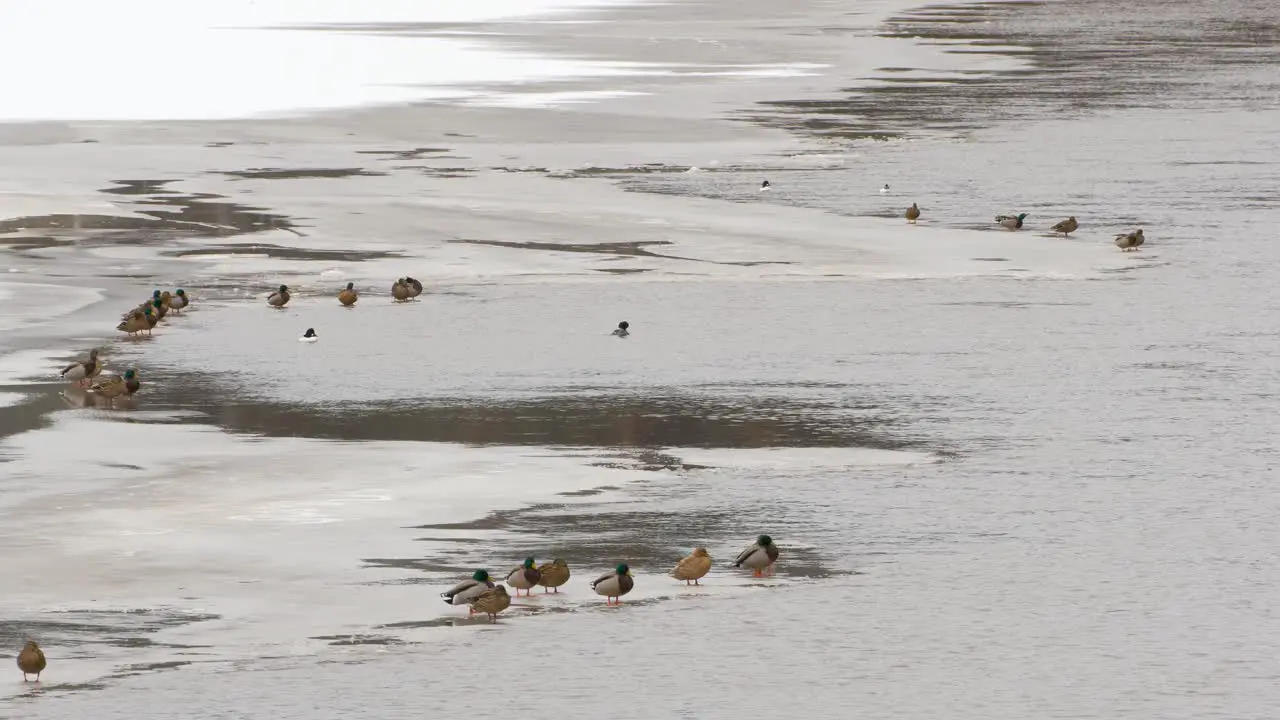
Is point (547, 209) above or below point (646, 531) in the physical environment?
above

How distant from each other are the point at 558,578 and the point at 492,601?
54 centimetres

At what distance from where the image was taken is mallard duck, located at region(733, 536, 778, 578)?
1273cm

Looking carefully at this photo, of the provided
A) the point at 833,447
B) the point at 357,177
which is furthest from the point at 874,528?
the point at 357,177

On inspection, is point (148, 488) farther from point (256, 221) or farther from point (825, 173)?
point (825, 173)

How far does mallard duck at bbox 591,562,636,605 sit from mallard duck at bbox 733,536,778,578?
78 cm

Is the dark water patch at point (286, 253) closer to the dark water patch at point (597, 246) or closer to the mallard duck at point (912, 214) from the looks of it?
the dark water patch at point (597, 246)

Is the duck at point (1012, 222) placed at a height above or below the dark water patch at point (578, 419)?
above

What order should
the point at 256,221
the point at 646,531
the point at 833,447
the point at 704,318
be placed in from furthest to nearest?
the point at 256,221 < the point at 704,318 < the point at 833,447 < the point at 646,531

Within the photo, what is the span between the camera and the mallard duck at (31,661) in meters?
10.7

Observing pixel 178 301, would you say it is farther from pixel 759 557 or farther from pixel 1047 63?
pixel 1047 63

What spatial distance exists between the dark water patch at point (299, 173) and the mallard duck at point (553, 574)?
20084 millimetres

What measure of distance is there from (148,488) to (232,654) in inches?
144

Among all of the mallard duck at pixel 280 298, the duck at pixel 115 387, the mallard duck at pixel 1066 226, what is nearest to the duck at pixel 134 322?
the mallard duck at pixel 280 298

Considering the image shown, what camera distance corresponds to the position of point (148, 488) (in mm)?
14648
